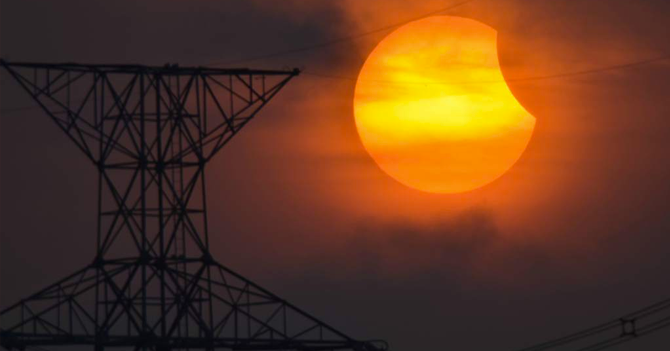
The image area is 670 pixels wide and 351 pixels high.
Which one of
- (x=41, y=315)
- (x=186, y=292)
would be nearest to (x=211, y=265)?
(x=186, y=292)

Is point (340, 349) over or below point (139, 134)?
below

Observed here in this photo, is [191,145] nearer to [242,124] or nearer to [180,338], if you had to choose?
[242,124]

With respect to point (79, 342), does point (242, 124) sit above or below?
above

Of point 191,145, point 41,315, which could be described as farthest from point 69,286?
point 191,145

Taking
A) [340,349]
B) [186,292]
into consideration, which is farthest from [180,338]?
[340,349]

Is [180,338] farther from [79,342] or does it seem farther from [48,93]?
[48,93]

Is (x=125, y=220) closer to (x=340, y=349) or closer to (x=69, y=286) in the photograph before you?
(x=69, y=286)

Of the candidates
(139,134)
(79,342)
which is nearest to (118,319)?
(79,342)
